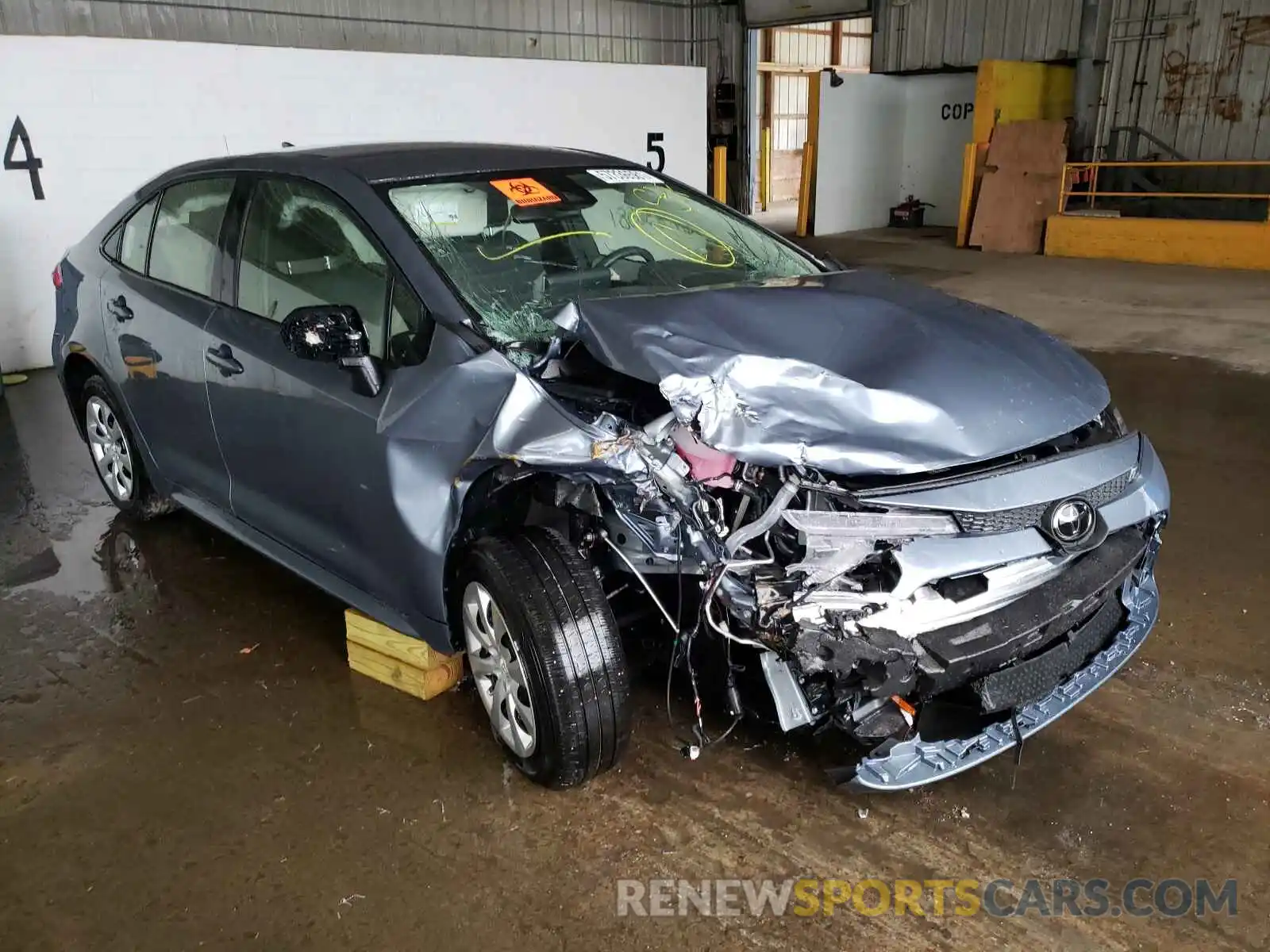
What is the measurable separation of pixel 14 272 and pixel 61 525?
3978 millimetres

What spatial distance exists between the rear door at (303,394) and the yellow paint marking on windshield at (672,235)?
0.87 m

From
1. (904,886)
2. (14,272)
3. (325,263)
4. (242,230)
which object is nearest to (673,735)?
(904,886)

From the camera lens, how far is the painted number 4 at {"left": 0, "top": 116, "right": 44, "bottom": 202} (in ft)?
22.3

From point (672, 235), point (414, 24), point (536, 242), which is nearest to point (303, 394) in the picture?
point (536, 242)

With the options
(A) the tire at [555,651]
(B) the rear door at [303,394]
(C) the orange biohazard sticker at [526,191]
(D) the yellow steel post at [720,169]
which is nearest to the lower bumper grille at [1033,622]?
(A) the tire at [555,651]

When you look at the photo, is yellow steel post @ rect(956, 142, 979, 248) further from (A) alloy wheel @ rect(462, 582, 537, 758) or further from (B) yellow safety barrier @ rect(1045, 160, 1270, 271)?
(A) alloy wheel @ rect(462, 582, 537, 758)

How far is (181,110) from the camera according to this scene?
7.60m

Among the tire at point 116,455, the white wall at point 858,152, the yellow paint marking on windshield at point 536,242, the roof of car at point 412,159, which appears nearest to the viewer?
the yellow paint marking on windshield at point 536,242

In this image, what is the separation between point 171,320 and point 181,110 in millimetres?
5410

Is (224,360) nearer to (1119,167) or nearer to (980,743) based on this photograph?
(980,743)

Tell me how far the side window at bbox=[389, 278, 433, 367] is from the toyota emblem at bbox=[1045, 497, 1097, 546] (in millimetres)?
1464

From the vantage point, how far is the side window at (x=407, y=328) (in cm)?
235

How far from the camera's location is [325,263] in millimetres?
2686

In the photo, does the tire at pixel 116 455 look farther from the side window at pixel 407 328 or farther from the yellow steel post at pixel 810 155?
the yellow steel post at pixel 810 155
